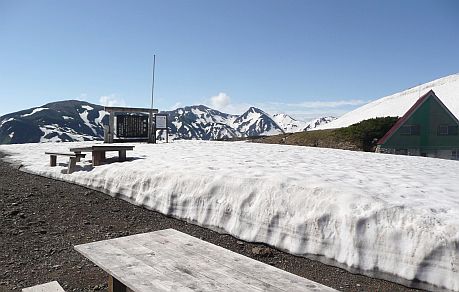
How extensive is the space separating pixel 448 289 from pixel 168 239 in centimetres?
383

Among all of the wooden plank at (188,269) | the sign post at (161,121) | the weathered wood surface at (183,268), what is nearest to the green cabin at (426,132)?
the sign post at (161,121)

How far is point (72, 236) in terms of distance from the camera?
6.75m

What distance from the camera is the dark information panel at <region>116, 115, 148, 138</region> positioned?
24875 millimetres

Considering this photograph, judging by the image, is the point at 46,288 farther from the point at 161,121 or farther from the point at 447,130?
the point at 447,130

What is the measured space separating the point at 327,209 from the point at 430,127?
98.0 feet

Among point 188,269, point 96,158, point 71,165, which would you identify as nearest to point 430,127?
point 96,158

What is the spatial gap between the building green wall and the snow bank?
77.1 feet

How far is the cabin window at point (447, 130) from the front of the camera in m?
31.2

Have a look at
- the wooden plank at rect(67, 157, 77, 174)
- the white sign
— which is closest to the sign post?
the white sign

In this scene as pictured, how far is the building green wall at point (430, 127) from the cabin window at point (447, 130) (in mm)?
286

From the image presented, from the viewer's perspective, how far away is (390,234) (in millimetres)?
5305

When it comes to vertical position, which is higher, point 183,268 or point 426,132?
point 426,132

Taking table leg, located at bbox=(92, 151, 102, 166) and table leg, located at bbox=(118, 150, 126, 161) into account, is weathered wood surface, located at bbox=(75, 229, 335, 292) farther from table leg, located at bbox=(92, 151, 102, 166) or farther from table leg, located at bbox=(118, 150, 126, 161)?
table leg, located at bbox=(118, 150, 126, 161)

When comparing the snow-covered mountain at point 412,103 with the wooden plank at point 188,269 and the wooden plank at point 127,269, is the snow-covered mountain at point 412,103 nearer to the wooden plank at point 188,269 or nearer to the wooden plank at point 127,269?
the wooden plank at point 188,269
